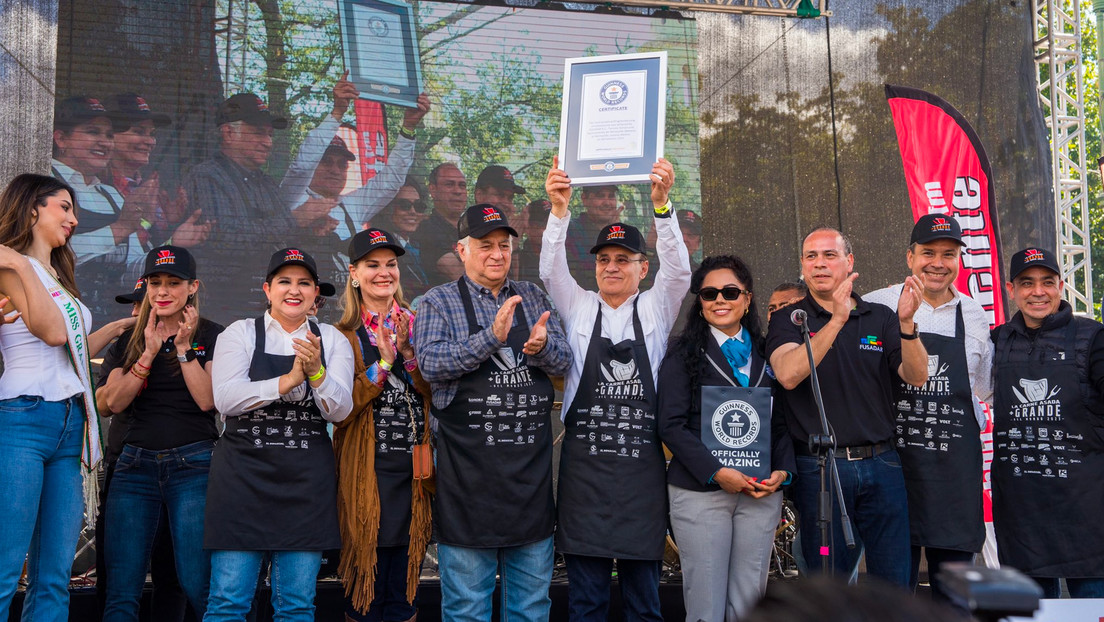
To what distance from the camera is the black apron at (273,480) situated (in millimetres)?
3492

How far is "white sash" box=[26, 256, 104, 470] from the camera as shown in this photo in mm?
3314

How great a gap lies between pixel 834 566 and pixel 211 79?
5.18 metres

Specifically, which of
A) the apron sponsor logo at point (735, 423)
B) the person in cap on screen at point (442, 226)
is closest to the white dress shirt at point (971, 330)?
the apron sponsor logo at point (735, 423)

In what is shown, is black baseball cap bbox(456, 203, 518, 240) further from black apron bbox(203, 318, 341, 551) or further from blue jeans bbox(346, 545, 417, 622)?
blue jeans bbox(346, 545, 417, 622)

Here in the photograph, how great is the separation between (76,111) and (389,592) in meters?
4.28

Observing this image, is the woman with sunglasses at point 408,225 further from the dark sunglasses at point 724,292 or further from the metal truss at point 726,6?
the dark sunglasses at point 724,292

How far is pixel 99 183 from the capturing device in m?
6.28

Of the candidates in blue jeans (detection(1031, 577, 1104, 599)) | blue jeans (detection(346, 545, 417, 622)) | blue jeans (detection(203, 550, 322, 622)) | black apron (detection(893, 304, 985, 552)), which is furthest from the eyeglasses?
blue jeans (detection(1031, 577, 1104, 599))

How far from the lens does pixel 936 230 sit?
4.20 metres

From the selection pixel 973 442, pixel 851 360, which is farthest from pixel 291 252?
pixel 973 442

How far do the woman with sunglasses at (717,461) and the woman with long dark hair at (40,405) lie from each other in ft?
7.21

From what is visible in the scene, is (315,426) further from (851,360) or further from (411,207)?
(411,207)

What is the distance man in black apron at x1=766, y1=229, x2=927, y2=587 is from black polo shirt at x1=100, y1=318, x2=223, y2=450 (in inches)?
96.3

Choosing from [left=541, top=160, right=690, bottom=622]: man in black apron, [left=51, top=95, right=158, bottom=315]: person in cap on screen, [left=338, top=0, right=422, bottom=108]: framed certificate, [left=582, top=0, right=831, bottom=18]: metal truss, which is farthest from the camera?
[left=582, top=0, right=831, bottom=18]: metal truss
